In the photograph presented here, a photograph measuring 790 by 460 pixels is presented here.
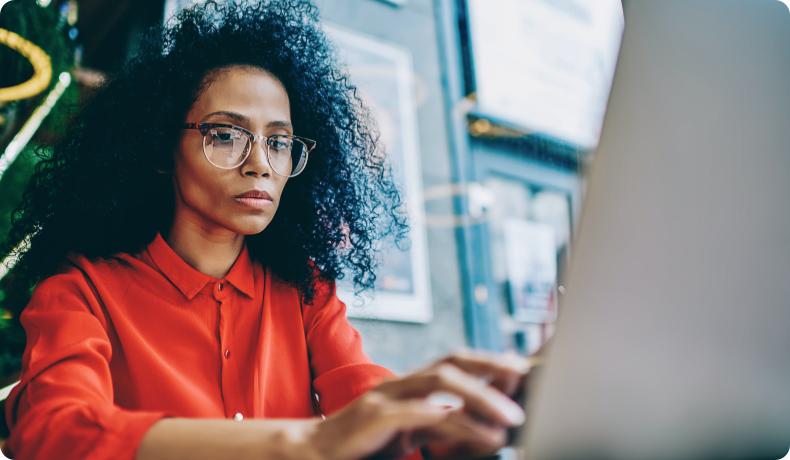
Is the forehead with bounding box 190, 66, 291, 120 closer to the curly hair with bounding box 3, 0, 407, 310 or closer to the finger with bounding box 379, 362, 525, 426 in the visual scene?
the curly hair with bounding box 3, 0, 407, 310

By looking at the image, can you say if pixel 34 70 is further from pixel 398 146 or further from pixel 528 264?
pixel 528 264

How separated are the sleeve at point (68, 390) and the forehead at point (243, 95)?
271 millimetres

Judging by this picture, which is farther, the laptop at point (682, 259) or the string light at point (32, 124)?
the string light at point (32, 124)

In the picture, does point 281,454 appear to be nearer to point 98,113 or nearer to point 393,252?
point 98,113

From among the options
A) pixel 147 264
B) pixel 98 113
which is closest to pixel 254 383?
pixel 147 264

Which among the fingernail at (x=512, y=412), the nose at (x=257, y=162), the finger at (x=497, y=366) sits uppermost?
the nose at (x=257, y=162)

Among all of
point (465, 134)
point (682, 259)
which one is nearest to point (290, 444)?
point (682, 259)

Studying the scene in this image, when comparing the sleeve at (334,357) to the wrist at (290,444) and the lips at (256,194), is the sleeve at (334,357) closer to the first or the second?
the lips at (256,194)

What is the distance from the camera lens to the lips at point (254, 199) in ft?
2.04

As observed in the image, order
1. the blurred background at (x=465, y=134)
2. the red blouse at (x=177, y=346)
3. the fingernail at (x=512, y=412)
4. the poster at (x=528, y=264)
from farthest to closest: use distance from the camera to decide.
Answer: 1. the poster at (x=528, y=264)
2. the blurred background at (x=465, y=134)
3. the red blouse at (x=177, y=346)
4. the fingernail at (x=512, y=412)

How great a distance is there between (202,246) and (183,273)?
0.17 ft

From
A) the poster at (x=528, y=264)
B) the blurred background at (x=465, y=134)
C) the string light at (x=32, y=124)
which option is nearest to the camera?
the string light at (x=32, y=124)

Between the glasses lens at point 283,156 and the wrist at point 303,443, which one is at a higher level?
the glasses lens at point 283,156

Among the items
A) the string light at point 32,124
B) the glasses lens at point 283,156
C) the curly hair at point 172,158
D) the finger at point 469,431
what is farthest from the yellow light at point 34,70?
the finger at point 469,431
